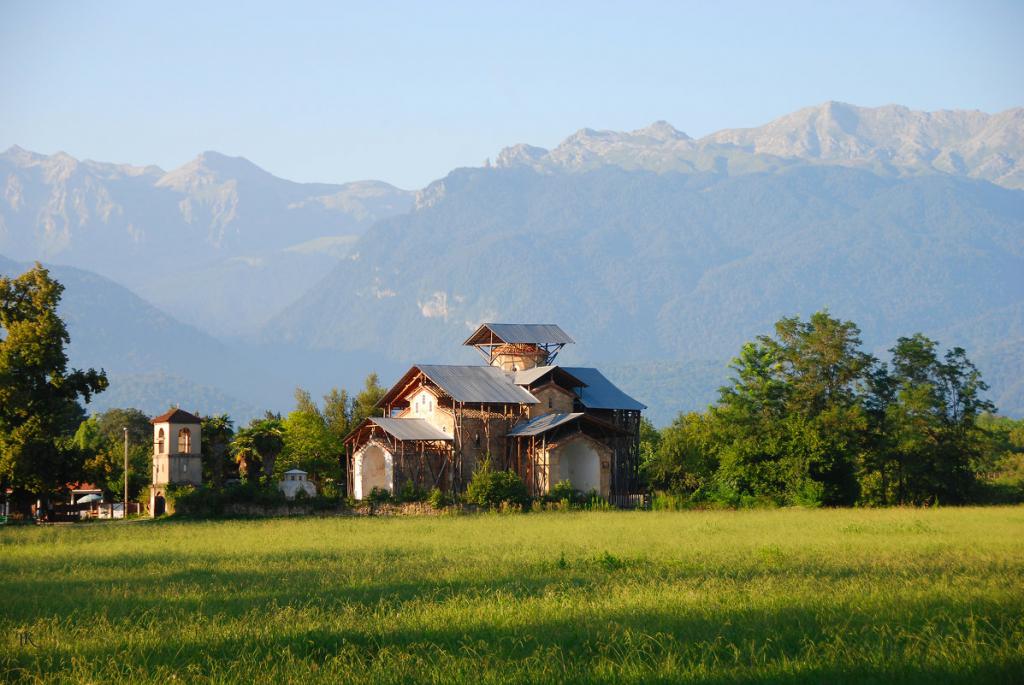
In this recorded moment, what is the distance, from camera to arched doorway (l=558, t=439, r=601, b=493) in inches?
2625

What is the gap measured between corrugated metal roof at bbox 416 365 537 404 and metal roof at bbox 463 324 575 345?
3243mm

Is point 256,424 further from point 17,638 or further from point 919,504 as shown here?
point 17,638

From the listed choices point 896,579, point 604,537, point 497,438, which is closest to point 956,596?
point 896,579

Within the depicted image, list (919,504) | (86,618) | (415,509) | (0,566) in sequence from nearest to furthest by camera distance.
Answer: (86,618)
(0,566)
(415,509)
(919,504)

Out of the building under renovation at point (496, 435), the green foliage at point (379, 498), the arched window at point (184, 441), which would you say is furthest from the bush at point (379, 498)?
the arched window at point (184, 441)

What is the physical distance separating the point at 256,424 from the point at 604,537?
152 ft

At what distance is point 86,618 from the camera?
18516mm

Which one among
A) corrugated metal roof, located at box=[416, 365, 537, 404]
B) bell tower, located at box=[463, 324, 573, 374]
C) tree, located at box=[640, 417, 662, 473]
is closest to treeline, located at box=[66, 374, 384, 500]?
corrugated metal roof, located at box=[416, 365, 537, 404]

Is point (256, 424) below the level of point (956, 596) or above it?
above

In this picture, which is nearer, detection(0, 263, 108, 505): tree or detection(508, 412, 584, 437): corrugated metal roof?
detection(0, 263, 108, 505): tree

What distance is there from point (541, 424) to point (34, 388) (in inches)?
1074

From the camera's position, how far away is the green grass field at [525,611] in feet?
47.0

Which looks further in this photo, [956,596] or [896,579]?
[896,579]

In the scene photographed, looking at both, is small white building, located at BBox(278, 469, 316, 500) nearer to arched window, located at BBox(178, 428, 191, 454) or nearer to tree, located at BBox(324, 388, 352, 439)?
arched window, located at BBox(178, 428, 191, 454)
